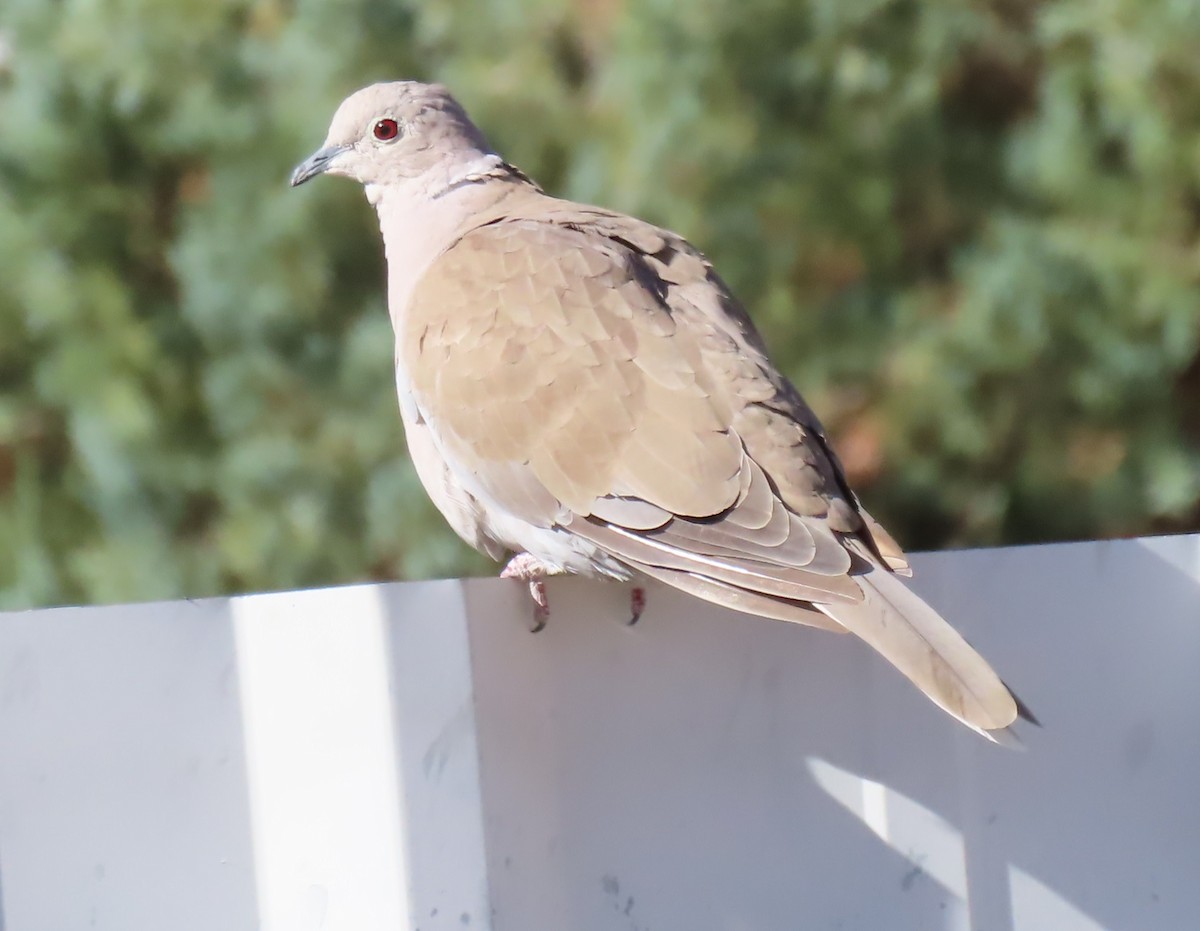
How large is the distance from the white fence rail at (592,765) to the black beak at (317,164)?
1.54 metres

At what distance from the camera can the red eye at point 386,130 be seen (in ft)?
10.8

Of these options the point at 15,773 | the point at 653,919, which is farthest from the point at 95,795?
the point at 653,919

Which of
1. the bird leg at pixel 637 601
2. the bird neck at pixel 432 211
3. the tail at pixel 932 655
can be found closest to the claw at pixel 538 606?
the bird leg at pixel 637 601

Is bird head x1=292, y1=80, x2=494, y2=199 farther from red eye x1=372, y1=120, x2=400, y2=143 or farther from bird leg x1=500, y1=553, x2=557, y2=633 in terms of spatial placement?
bird leg x1=500, y1=553, x2=557, y2=633

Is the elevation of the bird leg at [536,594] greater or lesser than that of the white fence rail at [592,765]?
greater

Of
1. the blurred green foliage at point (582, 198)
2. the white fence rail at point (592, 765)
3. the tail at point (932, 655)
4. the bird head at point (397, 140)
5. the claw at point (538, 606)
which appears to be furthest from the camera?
the blurred green foliage at point (582, 198)

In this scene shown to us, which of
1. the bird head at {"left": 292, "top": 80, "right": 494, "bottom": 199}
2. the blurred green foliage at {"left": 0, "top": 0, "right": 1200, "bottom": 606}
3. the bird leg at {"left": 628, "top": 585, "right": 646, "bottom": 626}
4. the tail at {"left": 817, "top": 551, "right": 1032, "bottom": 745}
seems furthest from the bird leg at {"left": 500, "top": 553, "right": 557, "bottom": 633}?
the blurred green foliage at {"left": 0, "top": 0, "right": 1200, "bottom": 606}

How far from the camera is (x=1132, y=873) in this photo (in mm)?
2135

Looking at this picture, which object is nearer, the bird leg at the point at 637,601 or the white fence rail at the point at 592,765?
the white fence rail at the point at 592,765

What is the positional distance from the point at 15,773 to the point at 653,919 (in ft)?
2.62

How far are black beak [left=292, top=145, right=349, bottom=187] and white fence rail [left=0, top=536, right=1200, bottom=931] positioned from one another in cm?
154

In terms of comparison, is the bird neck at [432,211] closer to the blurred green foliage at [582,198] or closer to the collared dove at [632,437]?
the collared dove at [632,437]

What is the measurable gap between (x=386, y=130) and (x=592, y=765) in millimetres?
1882

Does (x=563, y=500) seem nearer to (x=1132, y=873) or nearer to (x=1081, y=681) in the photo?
(x=1081, y=681)
